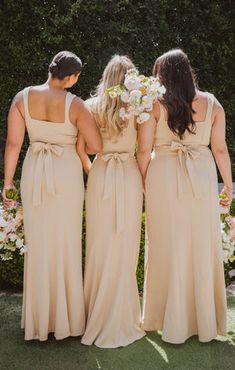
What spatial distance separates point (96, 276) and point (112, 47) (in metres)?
5.75

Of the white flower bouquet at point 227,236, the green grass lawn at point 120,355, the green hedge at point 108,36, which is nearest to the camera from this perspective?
the green grass lawn at point 120,355

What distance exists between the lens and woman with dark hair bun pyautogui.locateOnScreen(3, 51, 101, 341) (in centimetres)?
401

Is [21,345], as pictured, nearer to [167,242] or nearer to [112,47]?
[167,242]

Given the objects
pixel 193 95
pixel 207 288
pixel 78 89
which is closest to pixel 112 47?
pixel 78 89

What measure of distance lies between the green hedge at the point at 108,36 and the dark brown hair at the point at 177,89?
16.7 feet

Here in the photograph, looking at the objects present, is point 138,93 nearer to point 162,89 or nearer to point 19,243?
point 162,89

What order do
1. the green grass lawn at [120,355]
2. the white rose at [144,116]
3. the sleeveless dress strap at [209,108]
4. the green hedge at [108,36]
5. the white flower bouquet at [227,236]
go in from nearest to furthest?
the green grass lawn at [120,355] → the white rose at [144,116] → the sleeveless dress strap at [209,108] → the white flower bouquet at [227,236] → the green hedge at [108,36]

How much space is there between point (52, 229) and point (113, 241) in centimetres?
49

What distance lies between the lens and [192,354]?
3900 millimetres

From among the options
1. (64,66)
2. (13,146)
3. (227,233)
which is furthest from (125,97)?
(227,233)

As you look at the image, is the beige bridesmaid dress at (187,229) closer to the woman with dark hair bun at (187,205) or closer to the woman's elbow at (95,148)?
the woman with dark hair bun at (187,205)

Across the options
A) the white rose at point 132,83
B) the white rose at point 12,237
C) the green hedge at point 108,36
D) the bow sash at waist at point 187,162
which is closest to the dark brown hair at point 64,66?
the white rose at point 132,83

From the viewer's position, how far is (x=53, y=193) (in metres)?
4.04

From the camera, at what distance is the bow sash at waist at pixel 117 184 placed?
13.4ft
